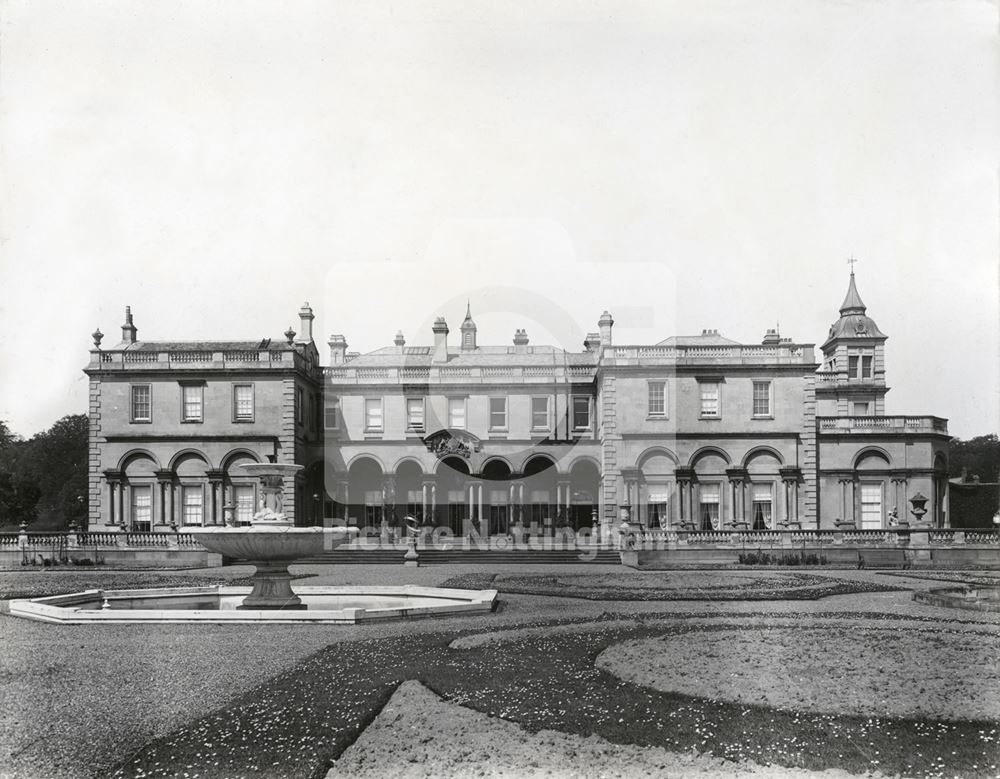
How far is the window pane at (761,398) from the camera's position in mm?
36312

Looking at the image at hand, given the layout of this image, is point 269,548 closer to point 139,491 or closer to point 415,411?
point 139,491

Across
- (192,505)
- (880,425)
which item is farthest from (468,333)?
(880,425)

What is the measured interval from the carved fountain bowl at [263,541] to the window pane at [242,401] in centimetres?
2237

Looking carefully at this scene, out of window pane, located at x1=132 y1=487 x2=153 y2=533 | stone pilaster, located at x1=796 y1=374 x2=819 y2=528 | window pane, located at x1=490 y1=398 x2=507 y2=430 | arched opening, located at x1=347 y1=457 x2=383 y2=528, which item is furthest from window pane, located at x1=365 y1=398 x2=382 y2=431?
stone pilaster, located at x1=796 y1=374 x2=819 y2=528

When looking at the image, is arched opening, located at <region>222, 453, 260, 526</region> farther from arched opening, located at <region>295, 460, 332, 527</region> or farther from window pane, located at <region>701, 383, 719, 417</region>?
window pane, located at <region>701, 383, 719, 417</region>

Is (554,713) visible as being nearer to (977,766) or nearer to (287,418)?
(977,766)

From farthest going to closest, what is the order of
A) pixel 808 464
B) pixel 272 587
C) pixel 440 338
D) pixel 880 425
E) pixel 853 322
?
pixel 853 322
pixel 440 338
pixel 880 425
pixel 808 464
pixel 272 587

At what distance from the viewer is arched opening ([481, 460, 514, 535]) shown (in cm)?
3966

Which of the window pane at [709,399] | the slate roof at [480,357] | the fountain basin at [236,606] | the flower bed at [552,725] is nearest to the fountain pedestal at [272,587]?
the fountain basin at [236,606]

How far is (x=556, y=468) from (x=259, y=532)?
2548 centimetres

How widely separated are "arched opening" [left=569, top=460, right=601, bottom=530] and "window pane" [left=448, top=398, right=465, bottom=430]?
5.33 meters

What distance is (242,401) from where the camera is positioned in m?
37.4

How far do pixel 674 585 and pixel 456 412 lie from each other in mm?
21719

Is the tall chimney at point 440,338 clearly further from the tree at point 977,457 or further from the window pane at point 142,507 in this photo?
the tree at point 977,457
